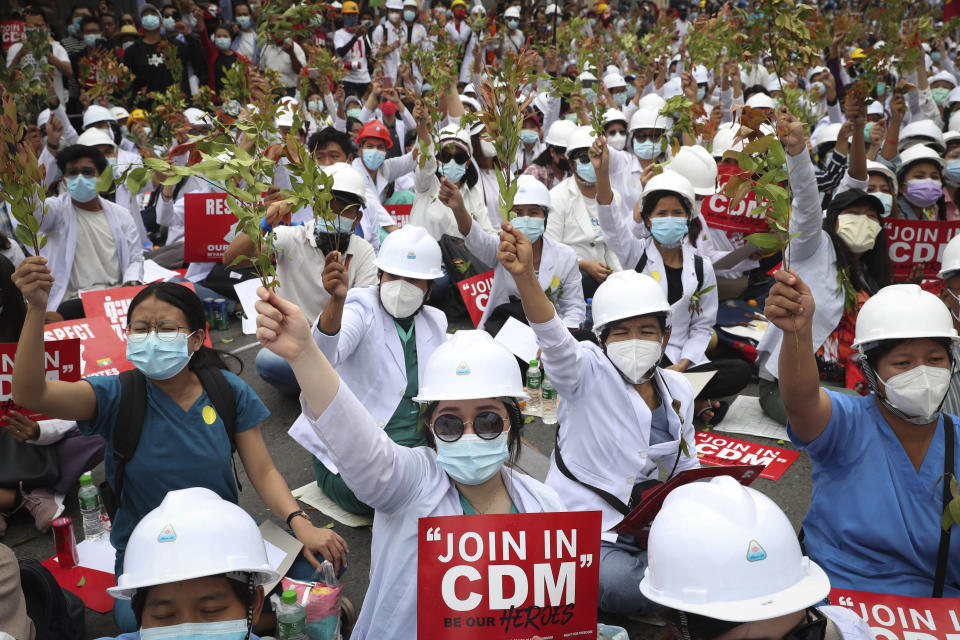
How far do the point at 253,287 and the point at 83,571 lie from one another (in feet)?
9.37

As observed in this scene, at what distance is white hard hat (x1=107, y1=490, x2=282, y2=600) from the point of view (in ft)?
7.48

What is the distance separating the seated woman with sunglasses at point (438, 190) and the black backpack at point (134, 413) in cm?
502

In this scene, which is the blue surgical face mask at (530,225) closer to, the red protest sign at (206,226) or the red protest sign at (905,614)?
the red protest sign at (206,226)

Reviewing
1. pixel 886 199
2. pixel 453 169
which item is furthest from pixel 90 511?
pixel 886 199

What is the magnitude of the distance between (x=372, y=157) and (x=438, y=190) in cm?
85

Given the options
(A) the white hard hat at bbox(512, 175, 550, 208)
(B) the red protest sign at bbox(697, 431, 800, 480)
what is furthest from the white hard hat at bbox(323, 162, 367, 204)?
(B) the red protest sign at bbox(697, 431, 800, 480)

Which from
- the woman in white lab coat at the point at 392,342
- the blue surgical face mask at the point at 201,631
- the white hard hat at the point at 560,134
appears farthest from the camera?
the white hard hat at the point at 560,134

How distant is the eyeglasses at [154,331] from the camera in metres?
3.36

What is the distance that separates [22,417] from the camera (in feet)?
13.5

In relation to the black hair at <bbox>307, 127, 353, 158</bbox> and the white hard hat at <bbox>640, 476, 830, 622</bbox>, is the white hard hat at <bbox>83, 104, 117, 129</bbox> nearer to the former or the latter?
the black hair at <bbox>307, 127, 353, 158</bbox>

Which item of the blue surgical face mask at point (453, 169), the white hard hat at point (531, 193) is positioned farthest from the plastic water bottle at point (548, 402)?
the blue surgical face mask at point (453, 169)

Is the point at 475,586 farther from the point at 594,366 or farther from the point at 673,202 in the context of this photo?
the point at 673,202

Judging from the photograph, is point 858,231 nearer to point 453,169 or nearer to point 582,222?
point 582,222

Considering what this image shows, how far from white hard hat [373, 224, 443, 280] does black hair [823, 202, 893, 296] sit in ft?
10.00
